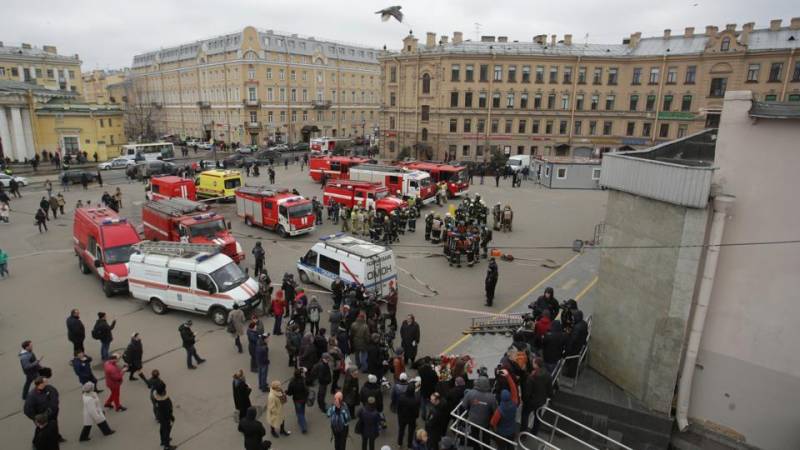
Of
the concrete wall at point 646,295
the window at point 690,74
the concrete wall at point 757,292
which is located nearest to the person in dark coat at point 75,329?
the concrete wall at point 646,295

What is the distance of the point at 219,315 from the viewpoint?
14641mm

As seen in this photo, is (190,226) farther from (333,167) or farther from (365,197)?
(333,167)

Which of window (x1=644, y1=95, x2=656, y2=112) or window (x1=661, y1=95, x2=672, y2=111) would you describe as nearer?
window (x1=661, y1=95, x2=672, y2=111)

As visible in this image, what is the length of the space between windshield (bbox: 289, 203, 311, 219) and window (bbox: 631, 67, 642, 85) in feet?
145

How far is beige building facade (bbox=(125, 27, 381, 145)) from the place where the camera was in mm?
66125

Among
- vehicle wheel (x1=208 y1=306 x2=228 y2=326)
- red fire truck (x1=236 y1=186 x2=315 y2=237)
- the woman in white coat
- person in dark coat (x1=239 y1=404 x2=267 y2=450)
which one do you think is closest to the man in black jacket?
vehicle wheel (x1=208 y1=306 x2=228 y2=326)

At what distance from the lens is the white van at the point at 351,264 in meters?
15.4

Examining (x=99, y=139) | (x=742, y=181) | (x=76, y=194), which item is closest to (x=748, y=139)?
(x=742, y=181)

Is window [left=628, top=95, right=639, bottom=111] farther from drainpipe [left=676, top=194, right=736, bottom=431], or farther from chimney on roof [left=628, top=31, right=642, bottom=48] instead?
drainpipe [left=676, top=194, right=736, bottom=431]

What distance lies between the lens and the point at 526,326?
12.3 metres

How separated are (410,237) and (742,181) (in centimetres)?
1791

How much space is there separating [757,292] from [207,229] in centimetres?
1889

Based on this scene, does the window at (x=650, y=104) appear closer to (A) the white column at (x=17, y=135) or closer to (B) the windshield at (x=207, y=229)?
(B) the windshield at (x=207, y=229)

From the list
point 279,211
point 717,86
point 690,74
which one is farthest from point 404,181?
point 717,86
